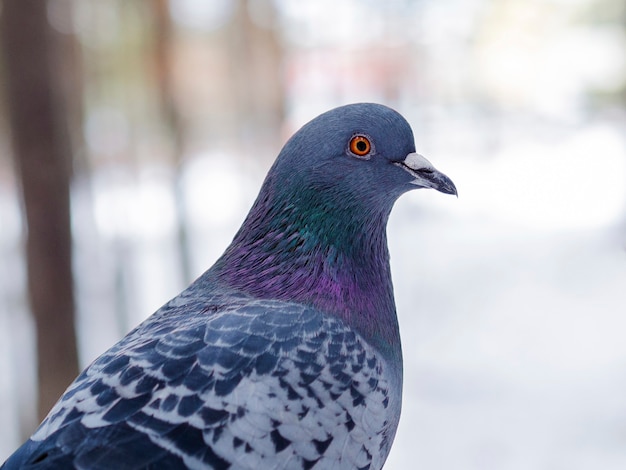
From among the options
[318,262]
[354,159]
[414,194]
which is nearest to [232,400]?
[318,262]

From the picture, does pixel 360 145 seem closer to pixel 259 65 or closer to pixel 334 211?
pixel 334 211

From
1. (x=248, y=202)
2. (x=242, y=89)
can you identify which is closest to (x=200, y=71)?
(x=242, y=89)

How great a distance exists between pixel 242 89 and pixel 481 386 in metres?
4.58

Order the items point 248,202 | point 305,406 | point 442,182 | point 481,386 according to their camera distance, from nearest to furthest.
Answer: point 305,406
point 442,182
point 481,386
point 248,202

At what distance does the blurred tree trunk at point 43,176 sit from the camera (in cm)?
349

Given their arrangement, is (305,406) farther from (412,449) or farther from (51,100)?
(412,449)

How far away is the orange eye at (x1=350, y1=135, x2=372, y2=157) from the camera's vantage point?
6.71ft

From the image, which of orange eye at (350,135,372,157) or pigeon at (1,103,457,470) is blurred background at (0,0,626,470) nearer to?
pigeon at (1,103,457,470)

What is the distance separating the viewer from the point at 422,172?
2.07 metres

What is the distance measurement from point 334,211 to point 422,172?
0.93 ft

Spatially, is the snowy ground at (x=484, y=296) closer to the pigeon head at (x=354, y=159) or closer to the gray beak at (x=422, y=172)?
the pigeon head at (x=354, y=159)

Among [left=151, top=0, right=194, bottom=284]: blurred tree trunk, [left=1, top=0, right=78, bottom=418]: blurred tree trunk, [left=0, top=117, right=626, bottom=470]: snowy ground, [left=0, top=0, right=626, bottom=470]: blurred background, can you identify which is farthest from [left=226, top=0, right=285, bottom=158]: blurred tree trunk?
[left=1, top=0, right=78, bottom=418]: blurred tree trunk

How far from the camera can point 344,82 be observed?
6.99 m

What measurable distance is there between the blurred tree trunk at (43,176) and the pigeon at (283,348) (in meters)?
1.74
